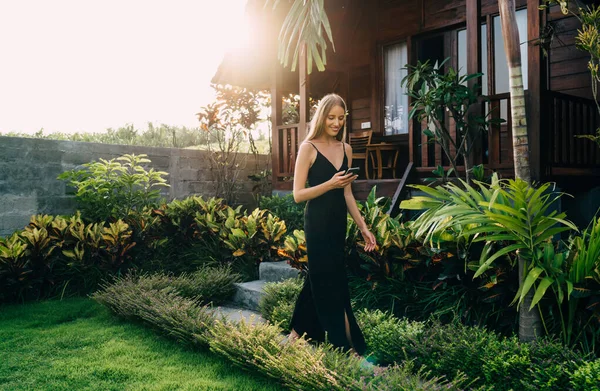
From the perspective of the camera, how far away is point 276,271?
19.8 ft

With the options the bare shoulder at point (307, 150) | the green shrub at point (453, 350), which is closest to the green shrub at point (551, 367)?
the green shrub at point (453, 350)

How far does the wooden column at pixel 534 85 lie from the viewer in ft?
18.4

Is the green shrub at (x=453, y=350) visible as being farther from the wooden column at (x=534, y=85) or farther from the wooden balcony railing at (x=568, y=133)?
the wooden balcony railing at (x=568, y=133)

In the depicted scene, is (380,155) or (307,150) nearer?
(307,150)

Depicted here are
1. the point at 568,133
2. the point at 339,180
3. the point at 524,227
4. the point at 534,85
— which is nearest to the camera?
the point at 524,227

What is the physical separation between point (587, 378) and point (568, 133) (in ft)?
15.3

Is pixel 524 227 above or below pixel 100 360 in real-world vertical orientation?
above

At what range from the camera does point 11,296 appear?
19.8ft

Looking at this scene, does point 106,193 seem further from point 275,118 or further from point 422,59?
point 422,59

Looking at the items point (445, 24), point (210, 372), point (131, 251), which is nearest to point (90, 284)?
point (131, 251)

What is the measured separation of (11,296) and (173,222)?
2299mm

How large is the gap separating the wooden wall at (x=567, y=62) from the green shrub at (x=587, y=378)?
585cm

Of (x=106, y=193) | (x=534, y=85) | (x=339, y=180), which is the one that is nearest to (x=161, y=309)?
(x=339, y=180)

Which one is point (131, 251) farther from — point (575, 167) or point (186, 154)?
point (575, 167)
